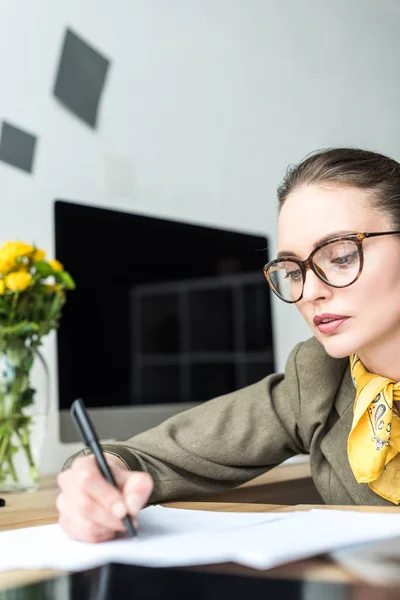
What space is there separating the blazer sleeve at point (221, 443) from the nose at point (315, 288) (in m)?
0.24

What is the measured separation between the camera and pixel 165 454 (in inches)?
40.6

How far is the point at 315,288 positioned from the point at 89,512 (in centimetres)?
41

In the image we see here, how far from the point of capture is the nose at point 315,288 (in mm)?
928

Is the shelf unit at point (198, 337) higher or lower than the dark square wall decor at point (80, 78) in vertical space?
lower

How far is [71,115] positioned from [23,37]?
0.71ft

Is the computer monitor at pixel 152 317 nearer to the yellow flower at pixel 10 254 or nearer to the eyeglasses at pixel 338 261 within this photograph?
the yellow flower at pixel 10 254

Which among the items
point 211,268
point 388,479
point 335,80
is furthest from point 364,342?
point 335,80

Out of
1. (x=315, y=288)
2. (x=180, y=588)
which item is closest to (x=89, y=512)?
(x=180, y=588)

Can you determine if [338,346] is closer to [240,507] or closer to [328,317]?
[328,317]

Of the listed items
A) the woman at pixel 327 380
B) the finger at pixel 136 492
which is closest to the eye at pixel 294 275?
the woman at pixel 327 380

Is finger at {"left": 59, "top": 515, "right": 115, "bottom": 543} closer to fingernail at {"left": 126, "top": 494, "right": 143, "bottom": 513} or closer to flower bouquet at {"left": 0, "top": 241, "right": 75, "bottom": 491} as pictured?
fingernail at {"left": 126, "top": 494, "right": 143, "bottom": 513}

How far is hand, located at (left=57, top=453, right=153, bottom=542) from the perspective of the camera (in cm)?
66

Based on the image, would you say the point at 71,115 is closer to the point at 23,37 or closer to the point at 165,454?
the point at 23,37

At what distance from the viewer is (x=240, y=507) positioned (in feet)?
2.86
